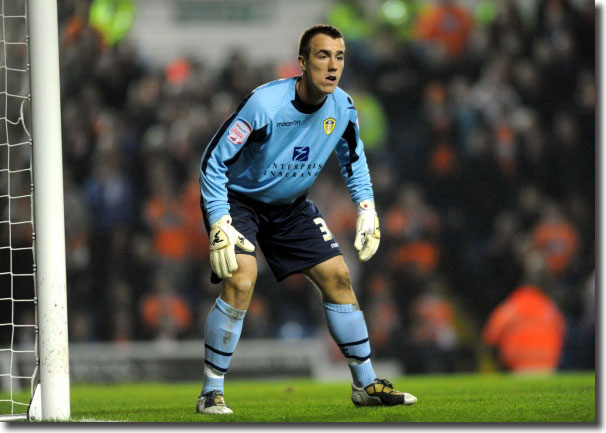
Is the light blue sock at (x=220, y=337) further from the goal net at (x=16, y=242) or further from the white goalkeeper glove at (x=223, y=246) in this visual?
the goal net at (x=16, y=242)

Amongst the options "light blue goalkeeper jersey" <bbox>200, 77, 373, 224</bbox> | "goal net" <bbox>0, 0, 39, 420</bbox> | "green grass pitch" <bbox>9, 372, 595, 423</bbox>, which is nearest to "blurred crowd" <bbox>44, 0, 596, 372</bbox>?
"goal net" <bbox>0, 0, 39, 420</bbox>

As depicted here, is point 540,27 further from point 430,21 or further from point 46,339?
point 46,339

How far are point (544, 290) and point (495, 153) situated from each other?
1.62m

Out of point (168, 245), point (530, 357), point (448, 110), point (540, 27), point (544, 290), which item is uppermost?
point (540, 27)

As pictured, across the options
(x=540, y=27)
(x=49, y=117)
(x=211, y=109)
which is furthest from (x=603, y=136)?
(x=49, y=117)

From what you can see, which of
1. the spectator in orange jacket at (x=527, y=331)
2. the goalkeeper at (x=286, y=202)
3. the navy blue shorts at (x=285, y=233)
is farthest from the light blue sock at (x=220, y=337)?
the spectator in orange jacket at (x=527, y=331)

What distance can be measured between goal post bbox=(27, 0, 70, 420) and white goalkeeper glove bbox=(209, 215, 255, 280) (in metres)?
0.72

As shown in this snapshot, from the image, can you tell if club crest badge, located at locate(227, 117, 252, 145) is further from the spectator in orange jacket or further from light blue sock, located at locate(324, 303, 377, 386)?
the spectator in orange jacket

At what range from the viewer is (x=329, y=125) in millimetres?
4461

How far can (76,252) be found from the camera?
10.1 m

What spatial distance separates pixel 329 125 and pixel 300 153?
197mm

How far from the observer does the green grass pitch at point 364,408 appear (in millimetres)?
4133

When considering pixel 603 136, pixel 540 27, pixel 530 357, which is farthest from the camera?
pixel 540 27

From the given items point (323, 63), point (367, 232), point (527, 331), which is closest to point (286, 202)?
point (367, 232)
